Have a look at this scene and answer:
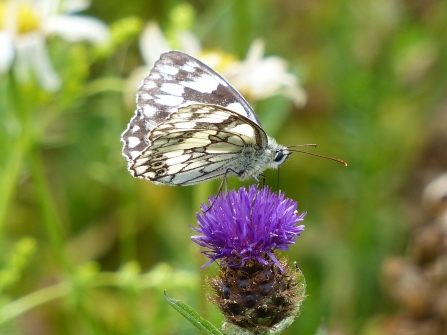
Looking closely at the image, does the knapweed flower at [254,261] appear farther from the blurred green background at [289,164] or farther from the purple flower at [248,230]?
the blurred green background at [289,164]

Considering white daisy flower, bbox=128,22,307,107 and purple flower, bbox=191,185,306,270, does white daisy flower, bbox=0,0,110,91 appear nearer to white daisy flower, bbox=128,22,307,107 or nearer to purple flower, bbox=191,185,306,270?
white daisy flower, bbox=128,22,307,107

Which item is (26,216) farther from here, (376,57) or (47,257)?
(376,57)

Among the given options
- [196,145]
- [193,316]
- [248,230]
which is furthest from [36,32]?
[193,316]

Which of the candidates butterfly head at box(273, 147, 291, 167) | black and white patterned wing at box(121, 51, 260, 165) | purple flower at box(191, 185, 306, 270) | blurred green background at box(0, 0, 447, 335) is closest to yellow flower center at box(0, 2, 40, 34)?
blurred green background at box(0, 0, 447, 335)

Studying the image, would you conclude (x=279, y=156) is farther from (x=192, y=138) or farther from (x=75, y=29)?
(x=75, y=29)

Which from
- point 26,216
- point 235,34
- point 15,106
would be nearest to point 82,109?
point 26,216

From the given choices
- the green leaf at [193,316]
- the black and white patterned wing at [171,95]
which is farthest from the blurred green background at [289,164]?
the green leaf at [193,316]
